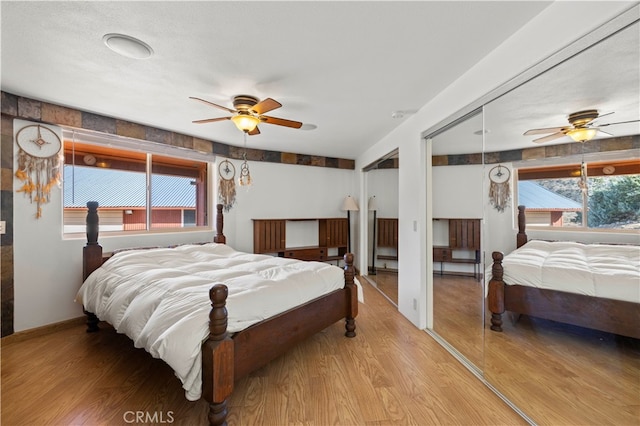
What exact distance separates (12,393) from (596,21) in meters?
4.02

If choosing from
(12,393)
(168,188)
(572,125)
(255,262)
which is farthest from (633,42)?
(168,188)

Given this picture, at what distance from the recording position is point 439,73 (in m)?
2.12

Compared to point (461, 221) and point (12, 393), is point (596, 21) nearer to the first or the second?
point (461, 221)

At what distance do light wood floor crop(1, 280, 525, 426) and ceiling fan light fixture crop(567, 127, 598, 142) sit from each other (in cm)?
164

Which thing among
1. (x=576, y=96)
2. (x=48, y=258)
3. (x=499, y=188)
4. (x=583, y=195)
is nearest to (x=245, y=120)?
(x=499, y=188)

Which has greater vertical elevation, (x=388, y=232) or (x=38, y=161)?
(x=38, y=161)

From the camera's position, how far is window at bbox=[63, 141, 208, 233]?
3117mm

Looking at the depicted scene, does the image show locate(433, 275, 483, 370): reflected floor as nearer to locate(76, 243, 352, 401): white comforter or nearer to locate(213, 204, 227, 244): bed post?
locate(76, 243, 352, 401): white comforter

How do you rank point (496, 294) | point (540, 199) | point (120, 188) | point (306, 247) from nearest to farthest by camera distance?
point (540, 199) → point (496, 294) → point (120, 188) → point (306, 247)

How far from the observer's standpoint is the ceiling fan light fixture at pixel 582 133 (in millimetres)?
1394

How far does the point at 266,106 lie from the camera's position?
228cm

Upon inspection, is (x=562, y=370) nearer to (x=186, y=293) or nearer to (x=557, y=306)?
(x=557, y=306)

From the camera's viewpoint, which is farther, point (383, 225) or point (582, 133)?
point (383, 225)

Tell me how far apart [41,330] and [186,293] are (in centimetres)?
216
